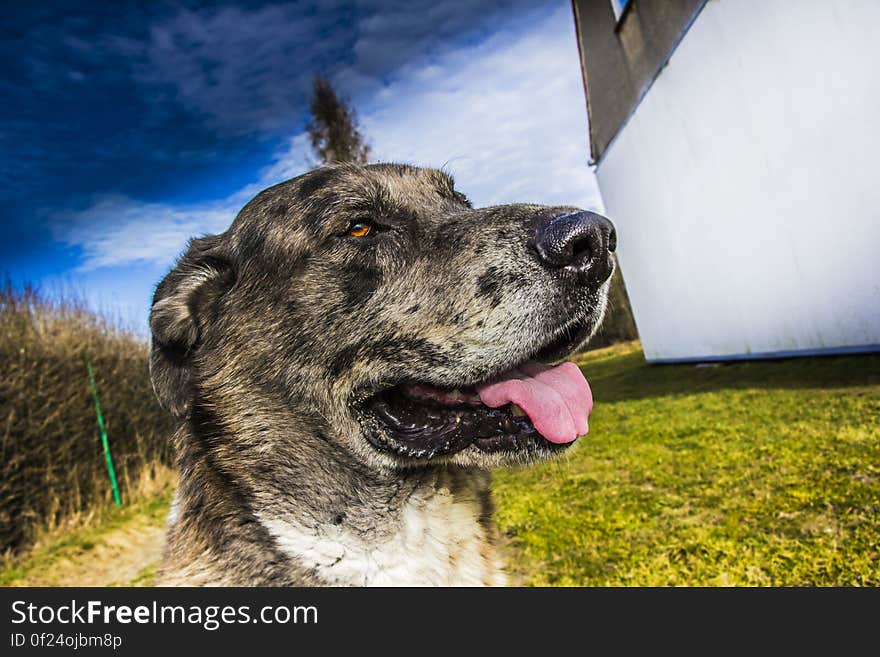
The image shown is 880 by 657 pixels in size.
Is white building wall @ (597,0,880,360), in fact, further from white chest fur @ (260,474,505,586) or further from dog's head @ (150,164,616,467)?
white chest fur @ (260,474,505,586)

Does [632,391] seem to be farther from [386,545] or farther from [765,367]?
[386,545]

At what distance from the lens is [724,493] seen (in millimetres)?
5242

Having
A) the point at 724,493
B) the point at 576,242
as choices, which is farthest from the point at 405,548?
the point at 724,493

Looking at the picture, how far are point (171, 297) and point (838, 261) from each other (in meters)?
7.96


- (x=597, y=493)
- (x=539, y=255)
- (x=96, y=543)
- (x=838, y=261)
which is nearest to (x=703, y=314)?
(x=838, y=261)

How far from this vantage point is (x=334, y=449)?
8.14ft

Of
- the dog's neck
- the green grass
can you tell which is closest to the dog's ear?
the dog's neck

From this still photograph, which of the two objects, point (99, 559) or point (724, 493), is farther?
point (99, 559)

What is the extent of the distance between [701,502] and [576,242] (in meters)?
3.99

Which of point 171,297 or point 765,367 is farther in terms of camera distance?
point 765,367

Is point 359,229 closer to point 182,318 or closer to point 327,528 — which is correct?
point 182,318

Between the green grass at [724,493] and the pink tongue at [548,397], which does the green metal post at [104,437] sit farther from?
the pink tongue at [548,397]

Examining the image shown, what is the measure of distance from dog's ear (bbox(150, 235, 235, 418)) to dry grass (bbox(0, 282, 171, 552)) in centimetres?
642

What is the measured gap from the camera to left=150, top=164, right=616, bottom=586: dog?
224 centimetres
